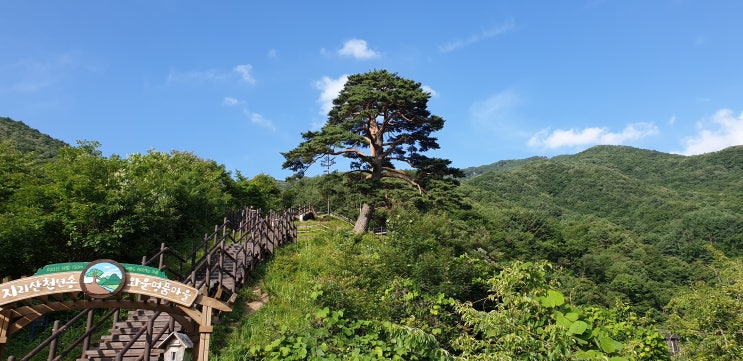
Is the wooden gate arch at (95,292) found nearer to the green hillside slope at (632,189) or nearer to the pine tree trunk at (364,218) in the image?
the pine tree trunk at (364,218)

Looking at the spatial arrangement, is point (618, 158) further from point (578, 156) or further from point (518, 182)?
point (518, 182)

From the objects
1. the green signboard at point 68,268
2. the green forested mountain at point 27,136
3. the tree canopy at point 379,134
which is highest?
the green forested mountain at point 27,136

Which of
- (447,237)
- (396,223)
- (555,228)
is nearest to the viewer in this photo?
(396,223)

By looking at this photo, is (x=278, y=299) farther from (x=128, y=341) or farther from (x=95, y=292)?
(x=95, y=292)

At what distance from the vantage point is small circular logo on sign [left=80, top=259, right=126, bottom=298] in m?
5.50

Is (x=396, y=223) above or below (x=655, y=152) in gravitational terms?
below

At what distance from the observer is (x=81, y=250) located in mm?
14109

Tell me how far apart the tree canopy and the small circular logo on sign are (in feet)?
46.5

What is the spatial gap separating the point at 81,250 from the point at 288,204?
2602 cm

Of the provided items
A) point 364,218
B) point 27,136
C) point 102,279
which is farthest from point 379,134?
point 27,136

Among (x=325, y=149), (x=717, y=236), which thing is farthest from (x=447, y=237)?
(x=717, y=236)

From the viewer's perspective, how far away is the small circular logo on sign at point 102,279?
5.50 meters

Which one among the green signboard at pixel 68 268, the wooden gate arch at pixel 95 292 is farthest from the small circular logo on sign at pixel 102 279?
the green signboard at pixel 68 268

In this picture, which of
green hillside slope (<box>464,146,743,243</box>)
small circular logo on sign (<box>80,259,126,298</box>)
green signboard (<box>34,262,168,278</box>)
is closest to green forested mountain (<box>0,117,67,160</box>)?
green signboard (<box>34,262,168,278</box>)
